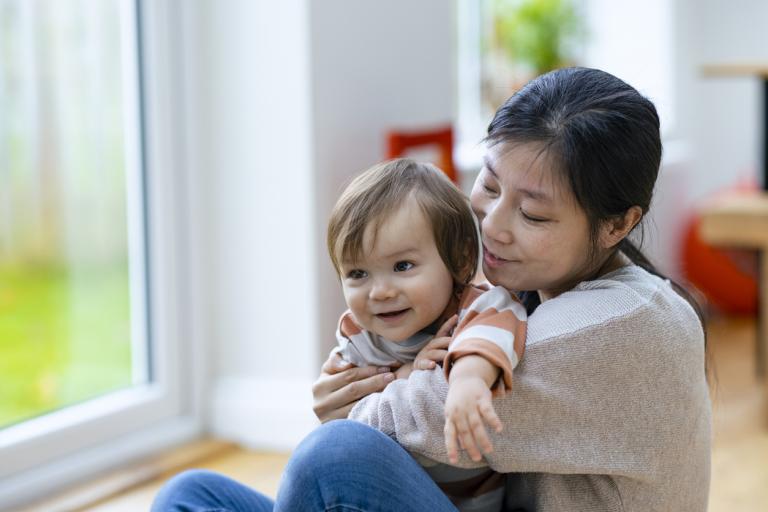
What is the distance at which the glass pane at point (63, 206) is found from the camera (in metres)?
2.15

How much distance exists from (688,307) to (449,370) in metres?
0.32

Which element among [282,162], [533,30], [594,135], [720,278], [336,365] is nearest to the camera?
[594,135]

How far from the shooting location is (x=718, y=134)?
5.04 meters

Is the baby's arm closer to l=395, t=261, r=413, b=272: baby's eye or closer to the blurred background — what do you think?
l=395, t=261, r=413, b=272: baby's eye

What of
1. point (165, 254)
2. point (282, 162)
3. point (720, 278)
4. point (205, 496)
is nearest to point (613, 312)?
point (205, 496)

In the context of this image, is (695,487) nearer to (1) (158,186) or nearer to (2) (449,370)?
(2) (449,370)

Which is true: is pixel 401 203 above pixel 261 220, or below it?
above

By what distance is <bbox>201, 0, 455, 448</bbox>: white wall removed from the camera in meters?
2.35

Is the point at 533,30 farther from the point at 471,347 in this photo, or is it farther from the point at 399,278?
the point at 471,347

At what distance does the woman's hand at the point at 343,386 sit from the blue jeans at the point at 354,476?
0.10 meters

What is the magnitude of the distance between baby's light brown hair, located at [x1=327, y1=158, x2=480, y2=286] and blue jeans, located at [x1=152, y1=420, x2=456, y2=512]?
0.22 metres

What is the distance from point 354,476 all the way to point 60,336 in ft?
4.56

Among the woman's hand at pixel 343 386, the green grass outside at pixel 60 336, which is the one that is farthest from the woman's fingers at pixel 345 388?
the green grass outside at pixel 60 336

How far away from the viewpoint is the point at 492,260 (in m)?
1.22
